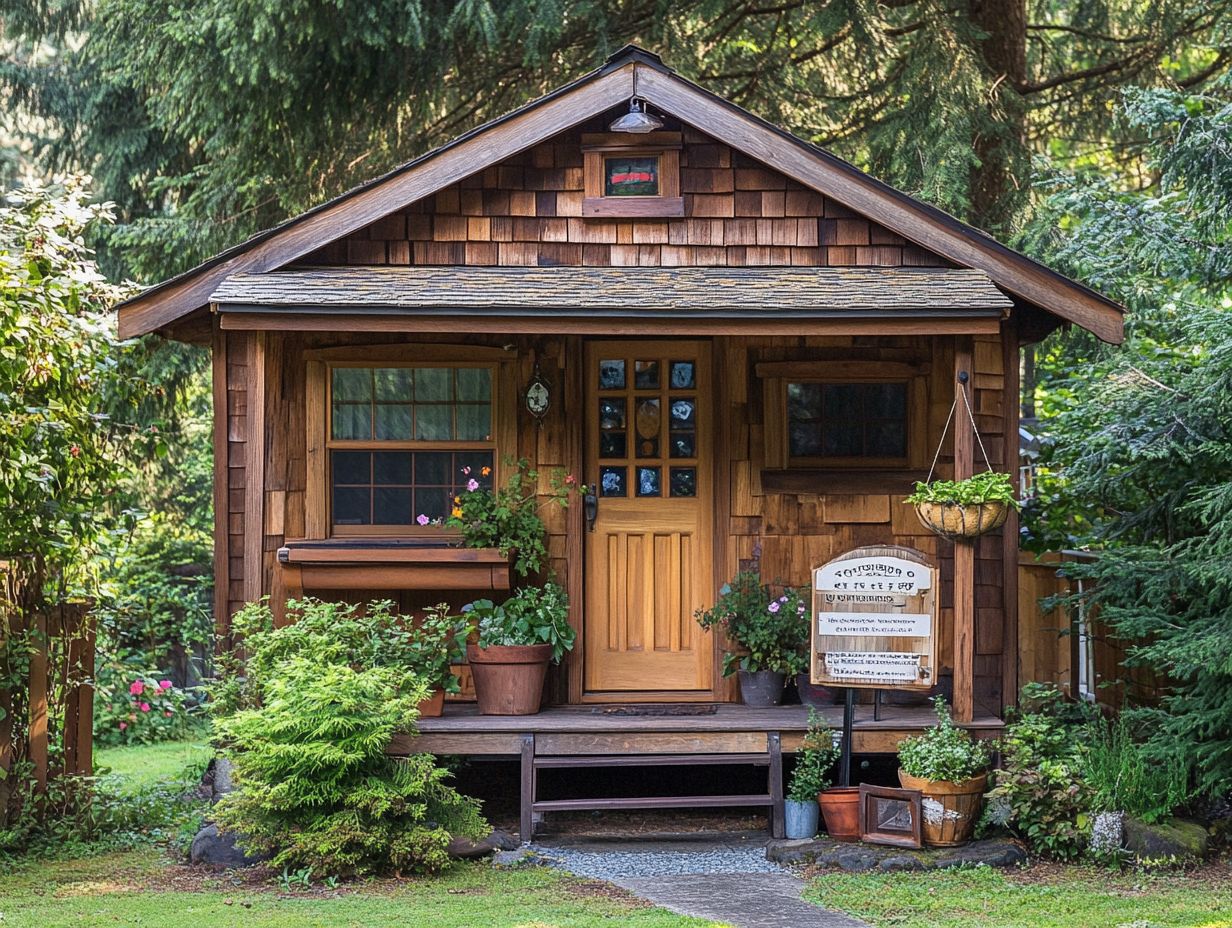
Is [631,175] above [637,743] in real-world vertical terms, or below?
above

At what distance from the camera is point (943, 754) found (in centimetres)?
762

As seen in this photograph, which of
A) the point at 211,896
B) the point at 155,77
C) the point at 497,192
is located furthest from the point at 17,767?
the point at 155,77

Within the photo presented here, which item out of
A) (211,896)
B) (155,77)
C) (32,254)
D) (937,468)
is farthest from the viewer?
(155,77)

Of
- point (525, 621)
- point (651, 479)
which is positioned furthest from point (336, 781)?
point (651, 479)

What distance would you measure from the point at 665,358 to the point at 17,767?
186 inches

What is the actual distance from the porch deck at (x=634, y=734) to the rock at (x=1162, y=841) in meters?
0.95

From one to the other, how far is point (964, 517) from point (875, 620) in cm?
80

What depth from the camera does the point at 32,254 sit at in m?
7.86

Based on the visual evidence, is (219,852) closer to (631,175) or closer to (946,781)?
(946,781)

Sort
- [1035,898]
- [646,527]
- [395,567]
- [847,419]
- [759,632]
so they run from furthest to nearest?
1. [847,419]
2. [646,527]
3. [759,632]
4. [395,567]
5. [1035,898]

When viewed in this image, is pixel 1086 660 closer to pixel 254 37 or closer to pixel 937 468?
pixel 937 468

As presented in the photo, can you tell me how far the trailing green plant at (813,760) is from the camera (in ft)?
26.1

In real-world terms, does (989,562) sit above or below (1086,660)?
above

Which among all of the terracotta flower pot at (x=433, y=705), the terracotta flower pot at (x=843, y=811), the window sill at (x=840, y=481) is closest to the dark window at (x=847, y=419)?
the window sill at (x=840, y=481)
